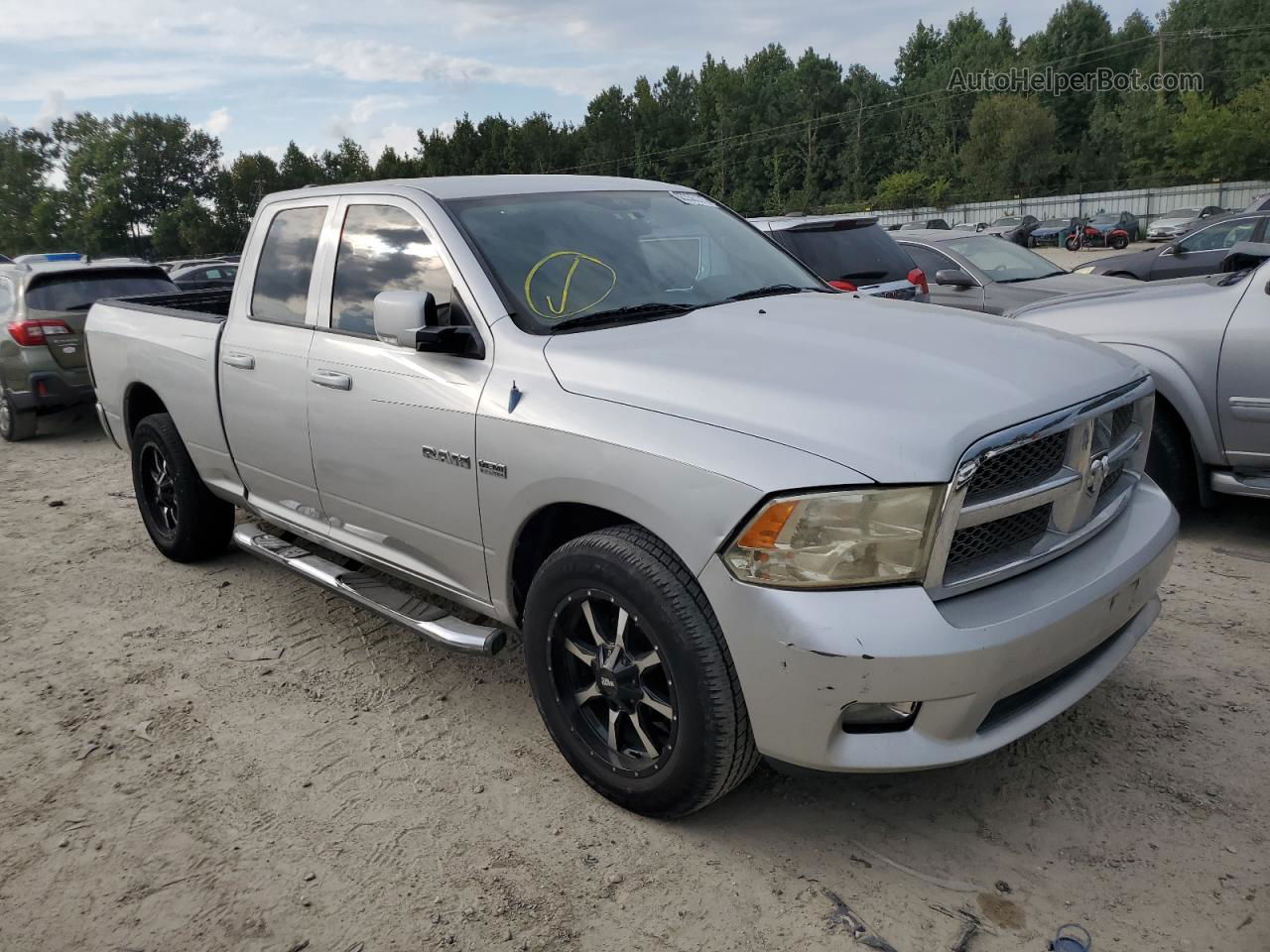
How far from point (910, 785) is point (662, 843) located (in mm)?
815

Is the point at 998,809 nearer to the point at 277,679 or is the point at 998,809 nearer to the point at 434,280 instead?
the point at 434,280

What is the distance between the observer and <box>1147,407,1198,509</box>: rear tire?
505 cm

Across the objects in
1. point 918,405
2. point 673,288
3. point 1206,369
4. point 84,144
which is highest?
point 84,144

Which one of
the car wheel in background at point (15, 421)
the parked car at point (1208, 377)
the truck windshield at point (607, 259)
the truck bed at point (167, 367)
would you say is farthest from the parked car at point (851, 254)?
the car wheel in background at point (15, 421)

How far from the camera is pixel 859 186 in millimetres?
82500

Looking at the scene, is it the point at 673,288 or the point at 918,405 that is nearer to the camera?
the point at 918,405

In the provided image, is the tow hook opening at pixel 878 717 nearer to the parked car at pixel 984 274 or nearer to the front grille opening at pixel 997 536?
the front grille opening at pixel 997 536

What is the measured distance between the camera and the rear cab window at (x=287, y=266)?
165 inches

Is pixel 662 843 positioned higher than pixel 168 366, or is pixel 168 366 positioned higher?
pixel 168 366

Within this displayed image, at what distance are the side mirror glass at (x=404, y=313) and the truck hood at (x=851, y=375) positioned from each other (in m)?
0.44

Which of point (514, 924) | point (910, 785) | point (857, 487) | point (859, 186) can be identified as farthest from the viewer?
point (859, 186)

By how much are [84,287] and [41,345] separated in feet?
3.02

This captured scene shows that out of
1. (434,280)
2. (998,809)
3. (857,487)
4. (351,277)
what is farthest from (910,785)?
(351,277)

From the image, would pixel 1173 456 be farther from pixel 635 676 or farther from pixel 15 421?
pixel 15 421
